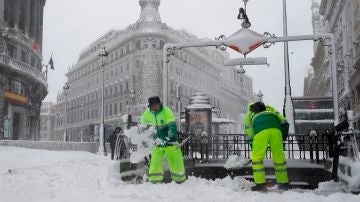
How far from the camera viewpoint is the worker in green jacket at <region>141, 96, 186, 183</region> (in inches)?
297

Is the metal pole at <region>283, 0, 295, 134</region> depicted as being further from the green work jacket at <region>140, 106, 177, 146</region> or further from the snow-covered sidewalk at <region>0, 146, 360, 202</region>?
the green work jacket at <region>140, 106, 177, 146</region>

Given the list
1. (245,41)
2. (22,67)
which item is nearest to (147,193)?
(245,41)

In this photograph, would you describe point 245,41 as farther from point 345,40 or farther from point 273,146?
point 345,40

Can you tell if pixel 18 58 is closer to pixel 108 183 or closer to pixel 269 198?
pixel 108 183

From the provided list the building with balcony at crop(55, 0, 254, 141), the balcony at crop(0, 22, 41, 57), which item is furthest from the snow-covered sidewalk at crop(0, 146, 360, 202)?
the building with balcony at crop(55, 0, 254, 141)

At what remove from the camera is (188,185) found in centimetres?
722

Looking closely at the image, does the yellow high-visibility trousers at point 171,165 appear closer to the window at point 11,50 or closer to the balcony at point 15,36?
the balcony at point 15,36

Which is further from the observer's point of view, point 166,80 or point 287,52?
point 287,52

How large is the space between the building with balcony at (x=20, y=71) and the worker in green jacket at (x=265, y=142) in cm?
2650

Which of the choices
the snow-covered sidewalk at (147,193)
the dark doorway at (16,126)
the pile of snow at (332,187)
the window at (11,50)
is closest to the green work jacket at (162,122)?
the snow-covered sidewalk at (147,193)

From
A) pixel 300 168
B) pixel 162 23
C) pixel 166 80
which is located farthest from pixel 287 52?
pixel 162 23

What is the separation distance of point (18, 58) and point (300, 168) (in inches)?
1237

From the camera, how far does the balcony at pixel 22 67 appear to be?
31.7m

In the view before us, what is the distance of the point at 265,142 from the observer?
23.3ft
